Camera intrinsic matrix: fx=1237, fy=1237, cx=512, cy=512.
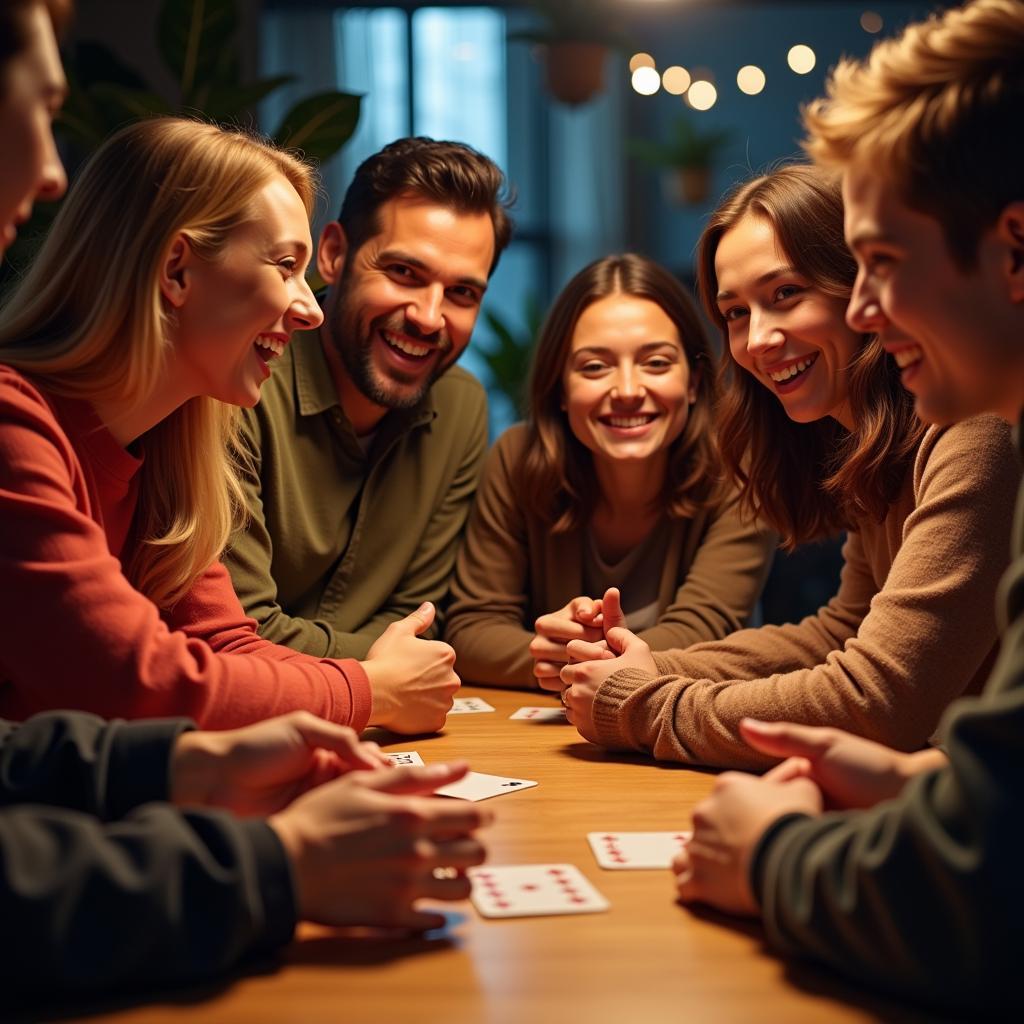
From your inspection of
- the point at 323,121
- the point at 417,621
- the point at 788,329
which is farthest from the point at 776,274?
the point at 323,121

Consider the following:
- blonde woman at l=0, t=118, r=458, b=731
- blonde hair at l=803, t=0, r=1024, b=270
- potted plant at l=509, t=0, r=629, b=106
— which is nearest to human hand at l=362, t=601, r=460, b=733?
blonde woman at l=0, t=118, r=458, b=731

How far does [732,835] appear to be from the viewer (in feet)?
3.68

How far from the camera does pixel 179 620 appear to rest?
5.92 ft

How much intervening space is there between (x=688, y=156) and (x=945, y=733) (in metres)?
6.57

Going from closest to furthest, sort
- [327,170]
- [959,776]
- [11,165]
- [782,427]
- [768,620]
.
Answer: [959,776] → [11,165] → [782,427] → [768,620] → [327,170]

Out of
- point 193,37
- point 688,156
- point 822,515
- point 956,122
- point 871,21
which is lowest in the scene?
point 822,515

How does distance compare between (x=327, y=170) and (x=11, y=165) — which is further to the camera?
(x=327, y=170)

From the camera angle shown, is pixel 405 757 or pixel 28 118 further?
pixel 405 757

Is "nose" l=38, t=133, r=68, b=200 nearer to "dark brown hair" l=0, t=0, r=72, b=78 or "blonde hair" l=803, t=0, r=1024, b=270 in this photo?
"dark brown hair" l=0, t=0, r=72, b=78

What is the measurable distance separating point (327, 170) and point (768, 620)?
417 centimetres

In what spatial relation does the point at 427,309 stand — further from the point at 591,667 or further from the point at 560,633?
the point at 591,667

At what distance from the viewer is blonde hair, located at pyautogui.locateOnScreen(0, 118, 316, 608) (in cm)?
159

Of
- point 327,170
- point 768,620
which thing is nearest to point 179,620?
point 768,620

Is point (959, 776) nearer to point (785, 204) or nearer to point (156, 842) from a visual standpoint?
point (156, 842)
